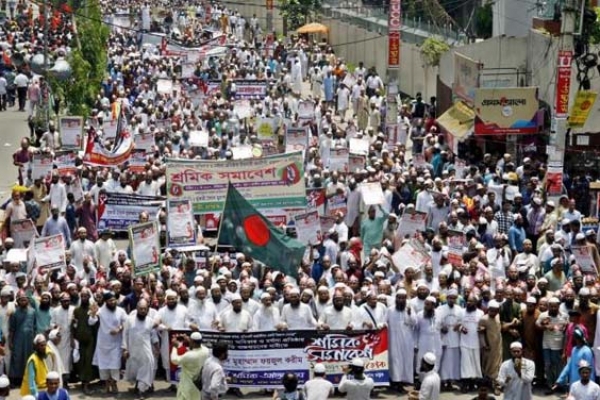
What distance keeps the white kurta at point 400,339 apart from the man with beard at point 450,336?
344mm

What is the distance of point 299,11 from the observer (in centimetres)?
5616

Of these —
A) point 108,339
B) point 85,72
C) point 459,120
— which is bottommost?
point 108,339

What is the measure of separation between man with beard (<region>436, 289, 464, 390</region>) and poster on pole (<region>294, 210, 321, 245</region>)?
348 cm

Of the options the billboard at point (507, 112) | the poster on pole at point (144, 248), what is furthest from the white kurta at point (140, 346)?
the billboard at point (507, 112)

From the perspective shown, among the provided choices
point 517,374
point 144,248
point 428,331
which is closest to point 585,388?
point 517,374

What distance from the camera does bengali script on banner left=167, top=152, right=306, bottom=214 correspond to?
20672mm

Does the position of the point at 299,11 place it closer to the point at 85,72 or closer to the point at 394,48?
the point at 85,72

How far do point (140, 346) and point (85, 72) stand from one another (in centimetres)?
1978

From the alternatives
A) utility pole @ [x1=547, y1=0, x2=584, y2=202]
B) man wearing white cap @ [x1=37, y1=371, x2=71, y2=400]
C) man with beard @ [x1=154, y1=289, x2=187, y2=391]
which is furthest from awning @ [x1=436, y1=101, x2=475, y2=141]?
man wearing white cap @ [x1=37, y1=371, x2=71, y2=400]

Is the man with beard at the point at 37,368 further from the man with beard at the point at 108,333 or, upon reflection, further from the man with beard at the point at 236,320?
the man with beard at the point at 236,320

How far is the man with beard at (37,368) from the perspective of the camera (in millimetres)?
15227

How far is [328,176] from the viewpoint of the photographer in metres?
24.4

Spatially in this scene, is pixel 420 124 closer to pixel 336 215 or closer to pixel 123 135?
pixel 123 135

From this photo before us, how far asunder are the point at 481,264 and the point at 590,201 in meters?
5.47
